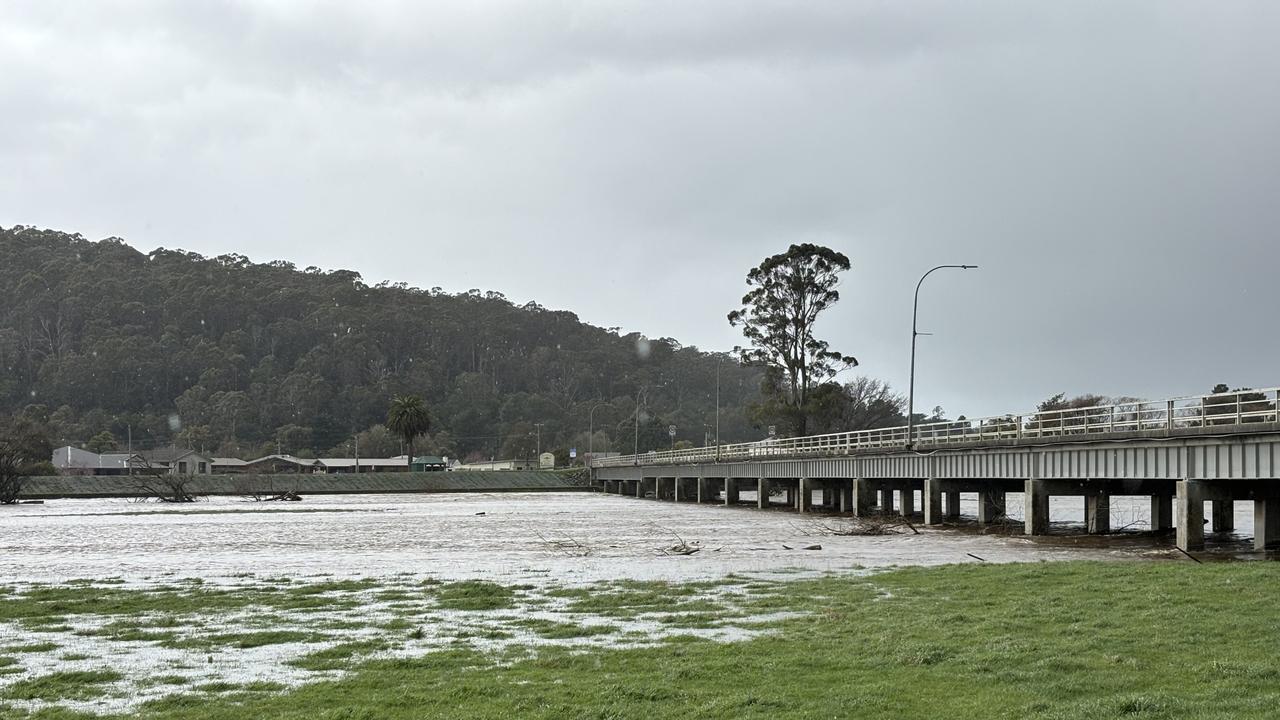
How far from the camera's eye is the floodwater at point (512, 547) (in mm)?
33875

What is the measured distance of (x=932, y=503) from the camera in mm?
59906

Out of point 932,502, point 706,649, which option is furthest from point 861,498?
point 706,649

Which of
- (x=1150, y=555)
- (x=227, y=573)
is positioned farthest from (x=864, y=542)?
(x=227, y=573)

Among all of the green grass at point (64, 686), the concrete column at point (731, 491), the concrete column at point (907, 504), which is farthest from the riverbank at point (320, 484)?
the green grass at point (64, 686)

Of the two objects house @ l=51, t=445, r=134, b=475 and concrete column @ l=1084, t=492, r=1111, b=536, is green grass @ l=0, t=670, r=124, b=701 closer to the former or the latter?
concrete column @ l=1084, t=492, r=1111, b=536

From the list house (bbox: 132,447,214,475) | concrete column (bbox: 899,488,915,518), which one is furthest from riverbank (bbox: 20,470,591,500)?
concrete column (bbox: 899,488,915,518)

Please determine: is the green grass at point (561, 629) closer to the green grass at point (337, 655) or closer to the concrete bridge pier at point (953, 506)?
the green grass at point (337, 655)

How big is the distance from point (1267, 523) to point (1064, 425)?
37.3 ft

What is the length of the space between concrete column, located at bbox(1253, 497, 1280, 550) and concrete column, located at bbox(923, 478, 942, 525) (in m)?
20.8

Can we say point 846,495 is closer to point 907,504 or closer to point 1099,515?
point 907,504

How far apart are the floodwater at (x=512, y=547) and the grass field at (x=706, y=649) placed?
23.8ft

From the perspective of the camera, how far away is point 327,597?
84.7 feet

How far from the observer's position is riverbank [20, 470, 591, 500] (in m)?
144

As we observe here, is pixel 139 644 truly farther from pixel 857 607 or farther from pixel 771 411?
pixel 771 411
